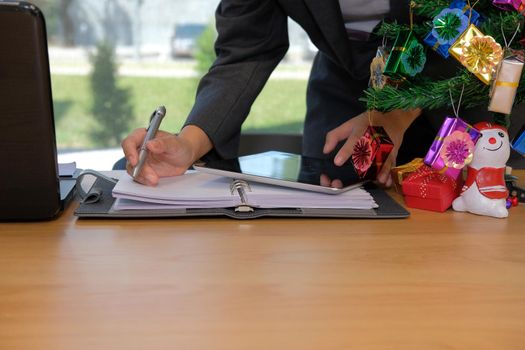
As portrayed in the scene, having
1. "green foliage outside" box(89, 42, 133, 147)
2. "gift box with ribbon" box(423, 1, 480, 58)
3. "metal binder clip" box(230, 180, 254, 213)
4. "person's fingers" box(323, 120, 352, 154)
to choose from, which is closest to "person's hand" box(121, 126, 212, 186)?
"metal binder clip" box(230, 180, 254, 213)

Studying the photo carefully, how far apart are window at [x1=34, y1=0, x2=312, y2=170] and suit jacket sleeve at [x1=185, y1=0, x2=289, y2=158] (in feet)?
9.33

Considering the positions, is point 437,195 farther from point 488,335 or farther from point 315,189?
point 488,335

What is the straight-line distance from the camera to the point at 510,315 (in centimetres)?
58

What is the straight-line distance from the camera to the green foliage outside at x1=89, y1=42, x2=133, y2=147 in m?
4.26

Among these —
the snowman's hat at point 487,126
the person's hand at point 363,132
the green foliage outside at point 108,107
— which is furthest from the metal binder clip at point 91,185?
the green foliage outside at point 108,107

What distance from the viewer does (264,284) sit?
641 mm

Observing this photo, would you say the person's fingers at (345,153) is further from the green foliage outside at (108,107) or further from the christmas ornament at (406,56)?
the green foliage outside at (108,107)

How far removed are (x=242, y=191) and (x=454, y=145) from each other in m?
0.30

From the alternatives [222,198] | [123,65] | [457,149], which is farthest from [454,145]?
[123,65]

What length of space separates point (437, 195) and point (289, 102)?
12.5 ft

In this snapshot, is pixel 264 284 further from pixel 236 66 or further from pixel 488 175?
pixel 236 66

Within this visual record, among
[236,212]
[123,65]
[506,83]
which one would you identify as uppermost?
[506,83]

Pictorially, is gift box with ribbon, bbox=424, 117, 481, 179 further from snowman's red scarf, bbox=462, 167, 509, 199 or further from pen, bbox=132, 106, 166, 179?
pen, bbox=132, 106, 166, 179

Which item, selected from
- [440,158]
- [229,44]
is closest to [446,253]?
[440,158]
